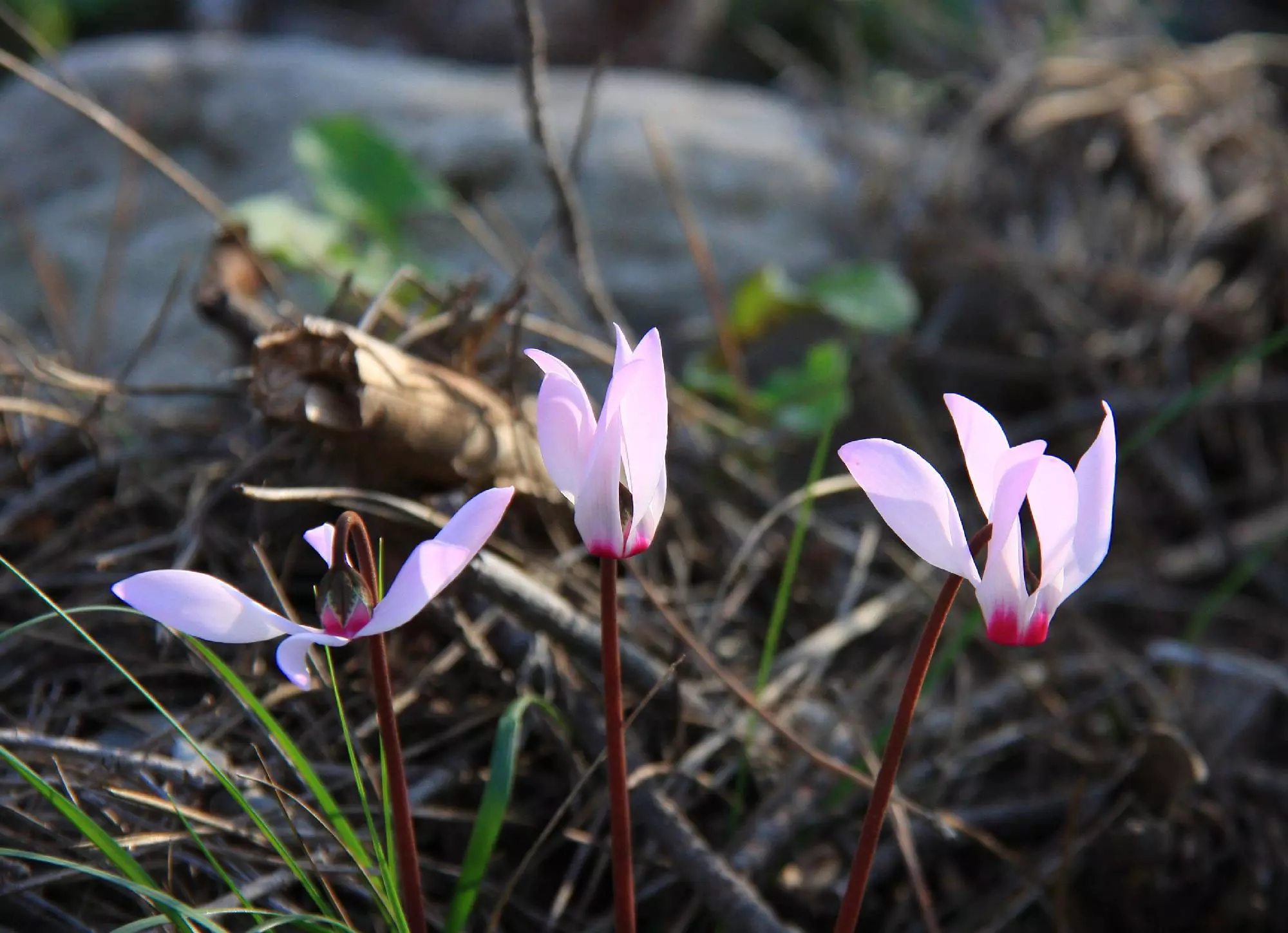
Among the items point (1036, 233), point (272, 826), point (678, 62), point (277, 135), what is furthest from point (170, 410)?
point (678, 62)

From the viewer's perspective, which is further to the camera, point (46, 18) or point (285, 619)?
point (46, 18)

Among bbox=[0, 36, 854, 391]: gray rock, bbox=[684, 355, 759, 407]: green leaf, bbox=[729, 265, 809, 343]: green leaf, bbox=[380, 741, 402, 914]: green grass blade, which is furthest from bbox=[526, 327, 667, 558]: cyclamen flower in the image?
bbox=[0, 36, 854, 391]: gray rock

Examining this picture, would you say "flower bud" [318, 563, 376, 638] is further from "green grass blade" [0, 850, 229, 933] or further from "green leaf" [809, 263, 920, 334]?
"green leaf" [809, 263, 920, 334]

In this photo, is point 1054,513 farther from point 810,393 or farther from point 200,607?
point 810,393

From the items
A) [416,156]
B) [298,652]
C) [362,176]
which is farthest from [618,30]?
[298,652]

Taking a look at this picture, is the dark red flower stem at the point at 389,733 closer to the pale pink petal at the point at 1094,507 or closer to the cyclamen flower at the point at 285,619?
the cyclamen flower at the point at 285,619
